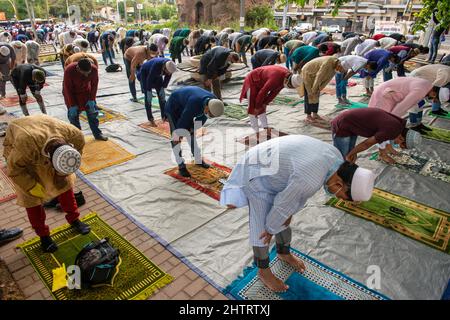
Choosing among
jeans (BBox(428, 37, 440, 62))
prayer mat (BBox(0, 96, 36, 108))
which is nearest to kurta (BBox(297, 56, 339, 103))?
prayer mat (BBox(0, 96, 36, 108))

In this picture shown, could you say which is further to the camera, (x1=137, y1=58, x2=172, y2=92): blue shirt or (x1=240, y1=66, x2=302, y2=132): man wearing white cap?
(x1=137, y1=58, x2=172, y2=92): blue shirt

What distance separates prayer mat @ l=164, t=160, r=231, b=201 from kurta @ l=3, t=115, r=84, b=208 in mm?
1622

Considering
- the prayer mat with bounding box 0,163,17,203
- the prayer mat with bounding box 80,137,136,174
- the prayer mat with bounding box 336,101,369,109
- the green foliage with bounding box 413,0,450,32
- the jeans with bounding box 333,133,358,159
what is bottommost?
the prayer mat with bounding box 0,163,17,203

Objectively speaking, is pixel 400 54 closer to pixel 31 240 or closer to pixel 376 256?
pixel 376 256

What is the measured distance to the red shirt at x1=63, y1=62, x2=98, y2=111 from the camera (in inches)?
181

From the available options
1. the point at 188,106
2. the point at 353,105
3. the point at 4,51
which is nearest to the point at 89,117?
the point at 188,106

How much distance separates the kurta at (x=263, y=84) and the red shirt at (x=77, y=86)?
2521mm

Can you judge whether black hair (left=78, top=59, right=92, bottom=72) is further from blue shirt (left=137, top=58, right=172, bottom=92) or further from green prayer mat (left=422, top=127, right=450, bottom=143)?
green prayer mat (left=422, top=127, right=450, bottom=143)

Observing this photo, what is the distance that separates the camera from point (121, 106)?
23.4 ft

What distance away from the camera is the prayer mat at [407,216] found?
300cm

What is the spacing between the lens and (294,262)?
104 inches

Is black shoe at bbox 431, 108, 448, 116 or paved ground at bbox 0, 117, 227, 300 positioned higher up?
black shoe at bbox 431, 108, 448, 116

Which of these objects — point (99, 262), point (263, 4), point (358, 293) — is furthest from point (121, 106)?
point (263, 4)

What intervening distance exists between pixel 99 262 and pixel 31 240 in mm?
1038
